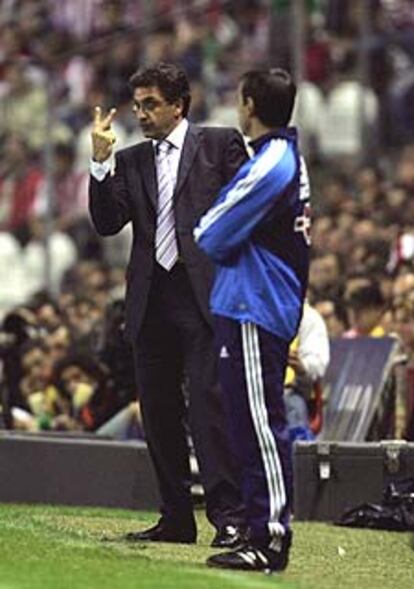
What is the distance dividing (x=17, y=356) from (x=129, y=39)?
19.5 feet

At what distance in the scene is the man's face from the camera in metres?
11.9

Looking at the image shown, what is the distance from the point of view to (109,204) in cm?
Result: 1184

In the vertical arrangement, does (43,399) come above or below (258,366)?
below

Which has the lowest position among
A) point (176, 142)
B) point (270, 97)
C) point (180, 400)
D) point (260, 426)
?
→ point (180, 400)

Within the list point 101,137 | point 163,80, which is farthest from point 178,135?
point 101,137

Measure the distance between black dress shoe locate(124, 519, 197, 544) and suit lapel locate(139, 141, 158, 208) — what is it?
4.94ft

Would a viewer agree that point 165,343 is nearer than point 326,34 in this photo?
Yes

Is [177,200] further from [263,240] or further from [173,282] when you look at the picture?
[263,240]

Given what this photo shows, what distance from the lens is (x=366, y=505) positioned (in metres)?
13.8

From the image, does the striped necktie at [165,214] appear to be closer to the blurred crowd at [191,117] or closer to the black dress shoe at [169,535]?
the black dress shoe at [169,535]

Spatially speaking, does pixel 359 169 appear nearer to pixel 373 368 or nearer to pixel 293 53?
pixel 293 53

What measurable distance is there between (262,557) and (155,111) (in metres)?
2.29

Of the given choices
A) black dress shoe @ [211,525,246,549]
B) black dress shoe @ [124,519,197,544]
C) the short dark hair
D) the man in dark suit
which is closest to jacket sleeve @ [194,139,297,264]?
the short dark hair

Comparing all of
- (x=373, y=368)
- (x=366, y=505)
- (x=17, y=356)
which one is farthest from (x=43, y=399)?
(x=366, y=505)
